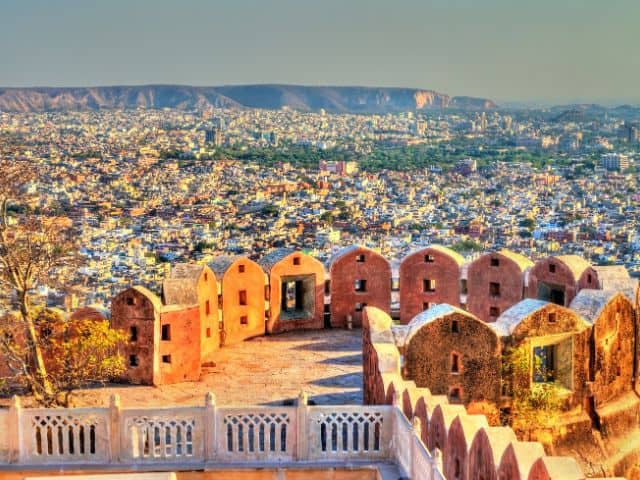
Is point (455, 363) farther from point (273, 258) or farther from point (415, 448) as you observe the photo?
point (415, 448)

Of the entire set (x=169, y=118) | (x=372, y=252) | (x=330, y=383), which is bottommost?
(x=330, y=383)

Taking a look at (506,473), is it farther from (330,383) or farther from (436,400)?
(330,383)

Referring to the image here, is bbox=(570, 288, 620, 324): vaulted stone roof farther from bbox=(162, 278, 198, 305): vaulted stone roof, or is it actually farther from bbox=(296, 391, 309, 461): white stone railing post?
bbox=(296, 391, 309, 461): white stone railing post

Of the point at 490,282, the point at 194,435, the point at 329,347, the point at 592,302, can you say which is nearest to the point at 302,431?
the point at 194,435

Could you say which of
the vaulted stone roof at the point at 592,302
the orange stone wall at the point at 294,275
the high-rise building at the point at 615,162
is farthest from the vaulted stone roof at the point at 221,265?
the high-rise building at the point at 615,162

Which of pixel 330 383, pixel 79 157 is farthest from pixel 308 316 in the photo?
pixel 79 157

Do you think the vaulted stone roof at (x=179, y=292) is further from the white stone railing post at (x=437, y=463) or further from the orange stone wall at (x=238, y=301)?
the white stone railing post at (x=437, y=463)
